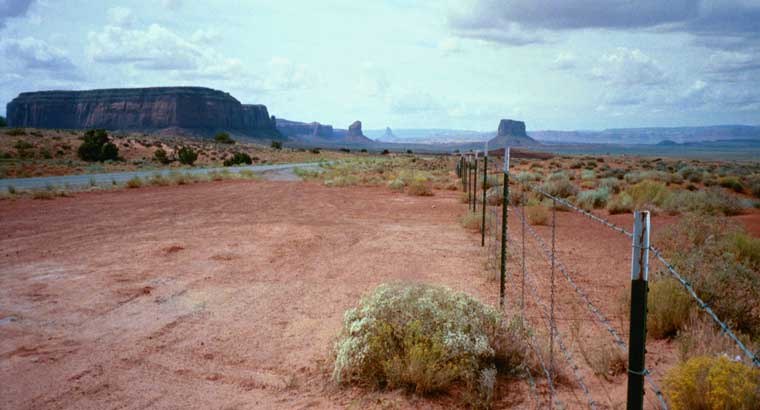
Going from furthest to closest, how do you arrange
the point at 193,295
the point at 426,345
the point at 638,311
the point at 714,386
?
the point at 193,295 → the point at 426,345 → the point at 714,386 → the point at 638,311

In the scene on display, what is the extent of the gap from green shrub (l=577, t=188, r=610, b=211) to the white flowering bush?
15.8 m

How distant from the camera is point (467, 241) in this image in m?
13.6

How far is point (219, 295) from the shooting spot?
8.96m

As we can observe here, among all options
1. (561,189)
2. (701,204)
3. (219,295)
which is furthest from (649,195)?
(219,295)

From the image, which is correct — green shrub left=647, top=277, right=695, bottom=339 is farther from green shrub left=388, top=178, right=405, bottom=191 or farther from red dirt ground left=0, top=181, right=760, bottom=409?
green shrub left=388, top=178, right=405, bottom=191

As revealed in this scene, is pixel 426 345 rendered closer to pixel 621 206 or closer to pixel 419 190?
pixel 621 206

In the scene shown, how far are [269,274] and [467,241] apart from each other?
5.38m

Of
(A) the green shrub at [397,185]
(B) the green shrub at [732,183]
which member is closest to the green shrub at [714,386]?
(A) the green shrub at [397,185]

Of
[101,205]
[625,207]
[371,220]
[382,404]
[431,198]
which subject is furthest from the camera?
[431,198]

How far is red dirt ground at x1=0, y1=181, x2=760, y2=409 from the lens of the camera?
18.2 feet

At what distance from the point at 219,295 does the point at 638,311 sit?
729cm

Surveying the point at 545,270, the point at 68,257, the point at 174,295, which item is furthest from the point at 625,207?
the point at 68,257

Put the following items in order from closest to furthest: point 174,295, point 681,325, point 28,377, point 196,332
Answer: point 28,377 < point 681,325 < point 196,332 < point 174,295

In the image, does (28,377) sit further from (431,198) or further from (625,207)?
(431,198)
